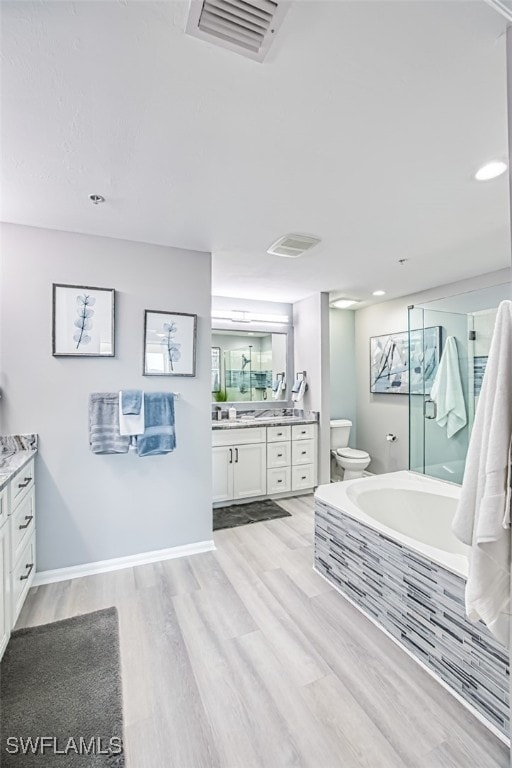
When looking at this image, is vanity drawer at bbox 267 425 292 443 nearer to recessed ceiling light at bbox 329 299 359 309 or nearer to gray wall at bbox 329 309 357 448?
gray wall at bbox 329 309 357 448

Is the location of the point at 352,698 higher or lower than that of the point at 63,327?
lower

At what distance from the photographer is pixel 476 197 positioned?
A: 199 cm

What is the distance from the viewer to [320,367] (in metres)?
4.17

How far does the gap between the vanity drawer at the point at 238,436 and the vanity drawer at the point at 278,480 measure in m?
0.40

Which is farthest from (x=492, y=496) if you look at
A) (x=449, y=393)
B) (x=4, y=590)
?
(x=449, y=393)

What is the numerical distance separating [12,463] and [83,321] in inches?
40.6

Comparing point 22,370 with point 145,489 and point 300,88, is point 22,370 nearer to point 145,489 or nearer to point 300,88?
point 145,489

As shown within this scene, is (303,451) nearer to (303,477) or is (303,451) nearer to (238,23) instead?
(303,477)

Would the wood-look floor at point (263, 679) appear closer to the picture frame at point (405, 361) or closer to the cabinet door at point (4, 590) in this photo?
the cabinet door at point (4, 590)

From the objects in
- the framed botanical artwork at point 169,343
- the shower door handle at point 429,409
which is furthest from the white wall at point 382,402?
the framed botanical artwork at point 169,343

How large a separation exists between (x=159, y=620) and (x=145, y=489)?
3.00 feet

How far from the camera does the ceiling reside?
105 cm

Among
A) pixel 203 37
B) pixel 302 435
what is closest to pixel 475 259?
pixel 302 435

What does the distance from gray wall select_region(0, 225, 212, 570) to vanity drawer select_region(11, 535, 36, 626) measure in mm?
131
